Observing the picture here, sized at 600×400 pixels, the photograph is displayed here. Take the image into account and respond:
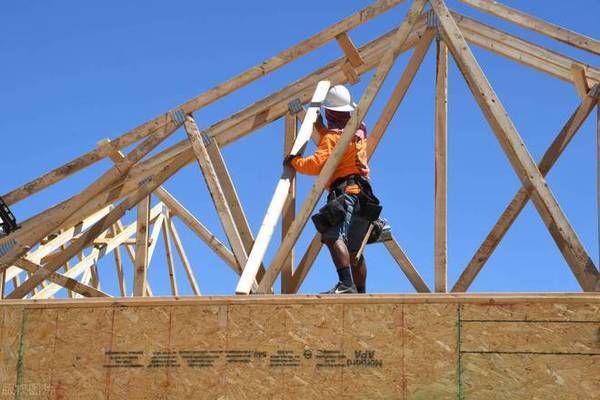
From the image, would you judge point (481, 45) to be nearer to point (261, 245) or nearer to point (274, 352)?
point (261, 245)

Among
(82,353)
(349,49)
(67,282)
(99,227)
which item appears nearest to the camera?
(82,353)

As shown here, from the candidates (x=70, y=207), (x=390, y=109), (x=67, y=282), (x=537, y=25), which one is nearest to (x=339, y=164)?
(x=390, y=109)

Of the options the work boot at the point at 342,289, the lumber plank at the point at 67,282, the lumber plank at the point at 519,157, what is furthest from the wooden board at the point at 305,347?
the lumber plank at the point at 67,282

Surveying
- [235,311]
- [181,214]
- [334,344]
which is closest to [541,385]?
[334,344]

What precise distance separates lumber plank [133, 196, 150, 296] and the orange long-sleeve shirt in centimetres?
382

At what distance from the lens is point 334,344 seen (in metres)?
7.84

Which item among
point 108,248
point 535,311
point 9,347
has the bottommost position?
point 9,347

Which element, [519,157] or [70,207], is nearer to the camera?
[519,157]

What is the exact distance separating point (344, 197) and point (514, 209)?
72.3 inches

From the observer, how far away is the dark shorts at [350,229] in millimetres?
8844

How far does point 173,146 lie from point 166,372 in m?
3.94

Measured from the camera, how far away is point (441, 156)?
34.6 feet

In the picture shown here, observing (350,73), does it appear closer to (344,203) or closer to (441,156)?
(441,156)

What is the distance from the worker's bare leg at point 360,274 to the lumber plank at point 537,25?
2746 mm
